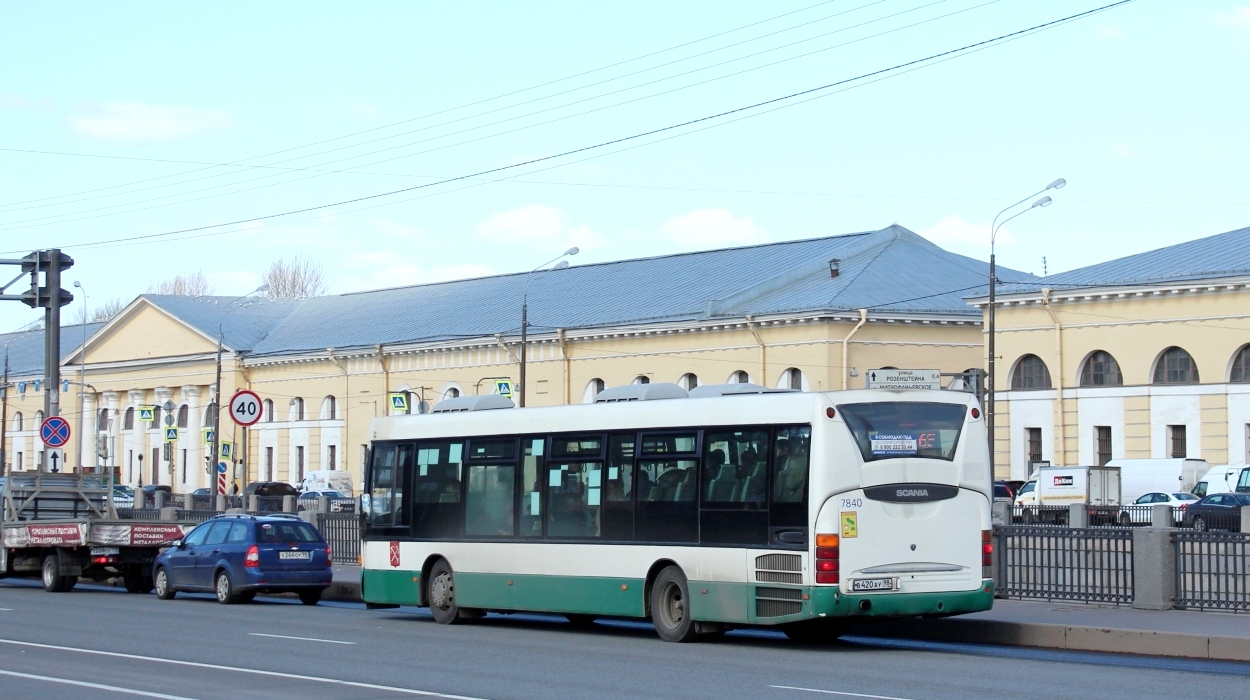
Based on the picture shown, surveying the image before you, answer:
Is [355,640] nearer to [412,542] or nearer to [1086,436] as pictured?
[412,542]

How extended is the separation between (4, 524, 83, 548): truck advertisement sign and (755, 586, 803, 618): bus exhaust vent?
628 inches

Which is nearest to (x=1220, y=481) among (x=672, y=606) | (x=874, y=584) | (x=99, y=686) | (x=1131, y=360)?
(x=1131, y=360)

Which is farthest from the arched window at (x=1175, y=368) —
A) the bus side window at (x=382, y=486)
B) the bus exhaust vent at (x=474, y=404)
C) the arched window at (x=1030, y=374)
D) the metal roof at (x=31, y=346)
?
the metal roof at (x=31, y=346)

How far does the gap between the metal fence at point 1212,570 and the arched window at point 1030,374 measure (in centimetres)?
3819

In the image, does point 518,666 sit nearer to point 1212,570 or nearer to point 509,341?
point 1212,570

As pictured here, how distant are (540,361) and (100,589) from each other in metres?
36.4

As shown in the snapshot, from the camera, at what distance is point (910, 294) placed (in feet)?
200

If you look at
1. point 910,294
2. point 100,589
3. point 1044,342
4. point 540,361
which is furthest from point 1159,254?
point 100,589

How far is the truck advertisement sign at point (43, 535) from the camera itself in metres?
29.0

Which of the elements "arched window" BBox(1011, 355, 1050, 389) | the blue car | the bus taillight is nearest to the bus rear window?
the bus taillight

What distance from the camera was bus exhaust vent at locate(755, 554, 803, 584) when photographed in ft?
54.6

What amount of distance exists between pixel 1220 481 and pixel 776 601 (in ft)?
116

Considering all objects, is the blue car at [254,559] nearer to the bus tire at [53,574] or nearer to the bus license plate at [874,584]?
the bus tire at [53,574]

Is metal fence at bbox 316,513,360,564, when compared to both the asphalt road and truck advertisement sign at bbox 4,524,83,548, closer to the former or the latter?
truck advertisement sign at bbox 4,524,83,548
